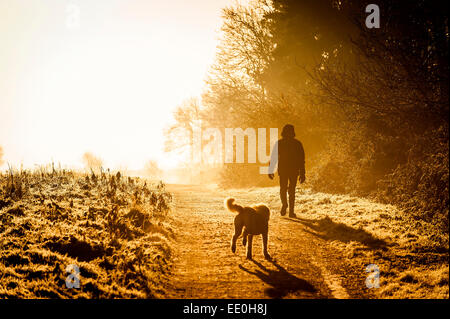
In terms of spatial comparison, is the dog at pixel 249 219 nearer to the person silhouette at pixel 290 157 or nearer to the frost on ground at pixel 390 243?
the frost on ground at pixel 390 243

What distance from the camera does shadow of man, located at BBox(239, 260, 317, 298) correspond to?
164 inches

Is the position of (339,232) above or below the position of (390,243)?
below

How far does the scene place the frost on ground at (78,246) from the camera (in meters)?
3.97

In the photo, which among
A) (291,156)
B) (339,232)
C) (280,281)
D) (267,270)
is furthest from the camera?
(291,156)

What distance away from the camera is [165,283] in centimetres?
462

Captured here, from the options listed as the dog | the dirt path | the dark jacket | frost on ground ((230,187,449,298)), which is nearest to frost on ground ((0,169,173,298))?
the dirt path

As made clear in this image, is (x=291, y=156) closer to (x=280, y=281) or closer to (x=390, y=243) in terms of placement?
(x=390, y=243)

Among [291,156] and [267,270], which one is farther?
[291,156]

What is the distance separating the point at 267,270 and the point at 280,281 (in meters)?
0.45

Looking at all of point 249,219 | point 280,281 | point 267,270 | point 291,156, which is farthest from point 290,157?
point 280,281

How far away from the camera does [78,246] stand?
16.6ft

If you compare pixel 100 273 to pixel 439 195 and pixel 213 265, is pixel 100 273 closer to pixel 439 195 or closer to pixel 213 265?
pixel 213 265
